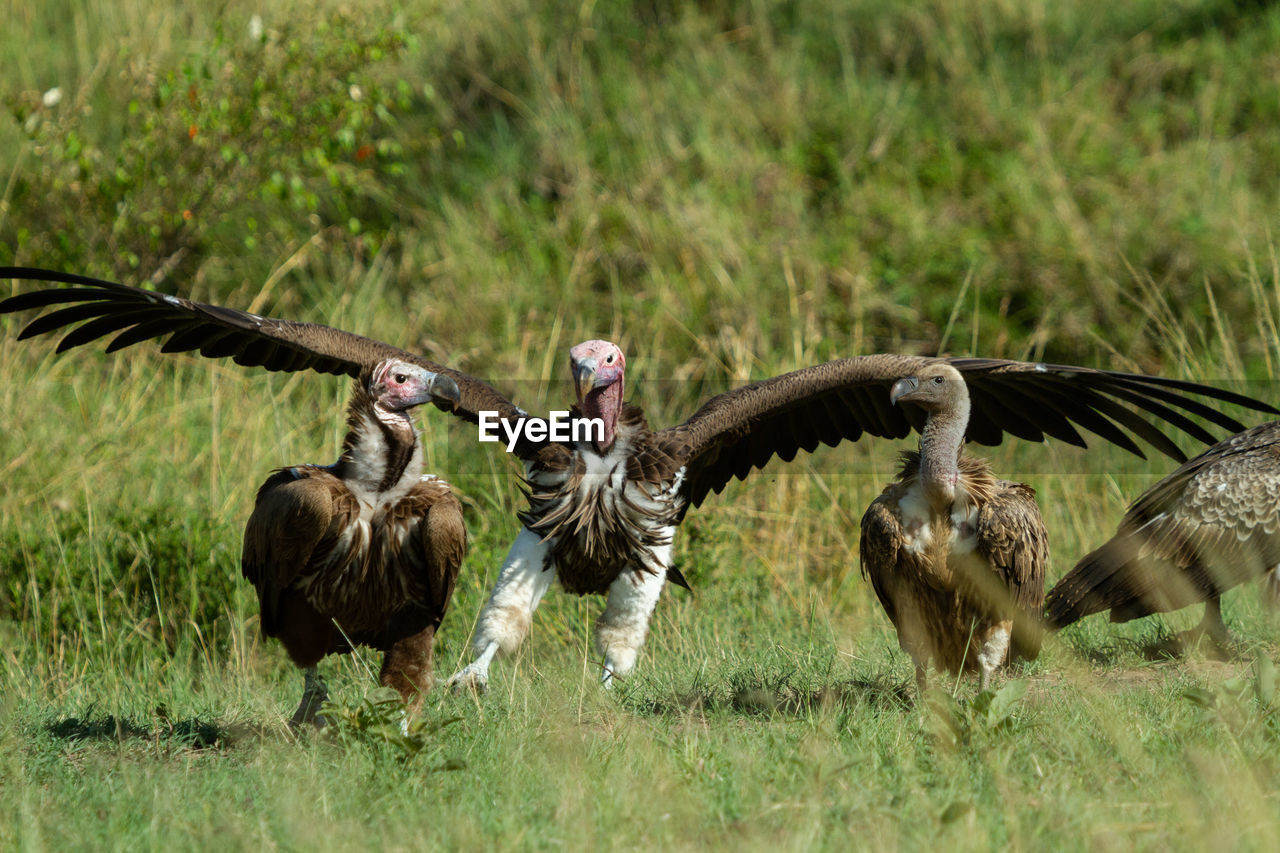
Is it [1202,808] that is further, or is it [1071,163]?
[1071,163]

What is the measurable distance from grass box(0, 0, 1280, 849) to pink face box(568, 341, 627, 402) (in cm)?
65

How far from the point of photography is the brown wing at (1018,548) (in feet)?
15.8

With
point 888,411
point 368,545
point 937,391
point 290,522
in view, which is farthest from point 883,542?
point 290,522

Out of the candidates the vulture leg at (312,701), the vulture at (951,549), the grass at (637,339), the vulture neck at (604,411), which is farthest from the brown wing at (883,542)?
the vulture leg at (312,701)

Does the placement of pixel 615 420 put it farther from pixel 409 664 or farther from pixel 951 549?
pixel 951 549

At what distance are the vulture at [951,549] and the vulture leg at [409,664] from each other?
163cm

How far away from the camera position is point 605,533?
552 centimetres

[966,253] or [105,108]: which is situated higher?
[105,108]

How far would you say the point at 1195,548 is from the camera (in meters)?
5.69

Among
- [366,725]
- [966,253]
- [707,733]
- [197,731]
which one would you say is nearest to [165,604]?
[197,731]

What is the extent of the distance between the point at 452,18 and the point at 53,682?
8.34 meters

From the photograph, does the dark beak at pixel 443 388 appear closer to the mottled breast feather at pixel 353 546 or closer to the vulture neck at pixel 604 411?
the mottled breast feather at pixel 353 546

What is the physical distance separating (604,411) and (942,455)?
1.50 metres

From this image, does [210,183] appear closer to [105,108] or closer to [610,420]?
[105,108]
